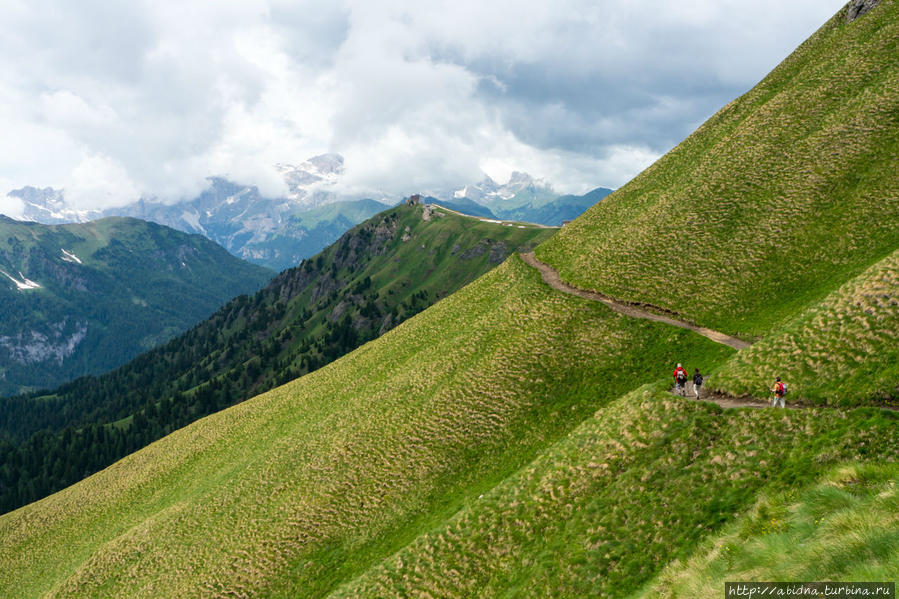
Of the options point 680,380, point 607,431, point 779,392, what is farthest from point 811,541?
point 680,380

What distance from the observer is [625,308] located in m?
48.8

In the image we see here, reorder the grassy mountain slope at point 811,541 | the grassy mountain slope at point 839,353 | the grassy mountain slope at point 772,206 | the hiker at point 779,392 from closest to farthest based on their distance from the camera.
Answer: the grassy mountain slope at point 811,541, the grassy mountain slope at point 839,353, the hiker at point 779,392, the grassy mountain slope at point 772,206

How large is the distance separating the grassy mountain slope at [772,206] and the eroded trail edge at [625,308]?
1.06 m

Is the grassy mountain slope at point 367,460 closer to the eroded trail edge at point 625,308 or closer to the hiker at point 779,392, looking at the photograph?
the eroded trail edge at point 625,308

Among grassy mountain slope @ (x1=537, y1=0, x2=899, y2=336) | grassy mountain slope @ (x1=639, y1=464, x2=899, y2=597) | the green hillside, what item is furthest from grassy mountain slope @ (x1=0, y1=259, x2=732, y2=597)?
grassy mountain slope @ (x1=639, y1=464, x2=899, y2=597)

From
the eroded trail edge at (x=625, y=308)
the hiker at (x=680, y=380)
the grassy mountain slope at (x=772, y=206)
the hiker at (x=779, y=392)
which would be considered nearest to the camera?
the hiker at (x=779, y=392)

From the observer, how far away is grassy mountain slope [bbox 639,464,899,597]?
11.1 m

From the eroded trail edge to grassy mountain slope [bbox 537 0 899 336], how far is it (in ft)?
3.47

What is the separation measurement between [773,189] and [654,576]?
50764 millimetres

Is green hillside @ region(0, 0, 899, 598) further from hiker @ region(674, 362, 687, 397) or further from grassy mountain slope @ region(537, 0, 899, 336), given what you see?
hiker @ region(674, 362, 687, 397)

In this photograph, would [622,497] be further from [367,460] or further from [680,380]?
[367,460]

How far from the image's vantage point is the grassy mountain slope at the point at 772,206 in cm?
4275

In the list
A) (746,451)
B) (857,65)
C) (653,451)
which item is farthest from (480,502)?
(857,65)

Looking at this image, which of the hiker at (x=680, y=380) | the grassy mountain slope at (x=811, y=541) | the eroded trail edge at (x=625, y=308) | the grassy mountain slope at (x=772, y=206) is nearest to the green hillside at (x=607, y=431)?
the grassy mountain slope at (x=811, y=541)
